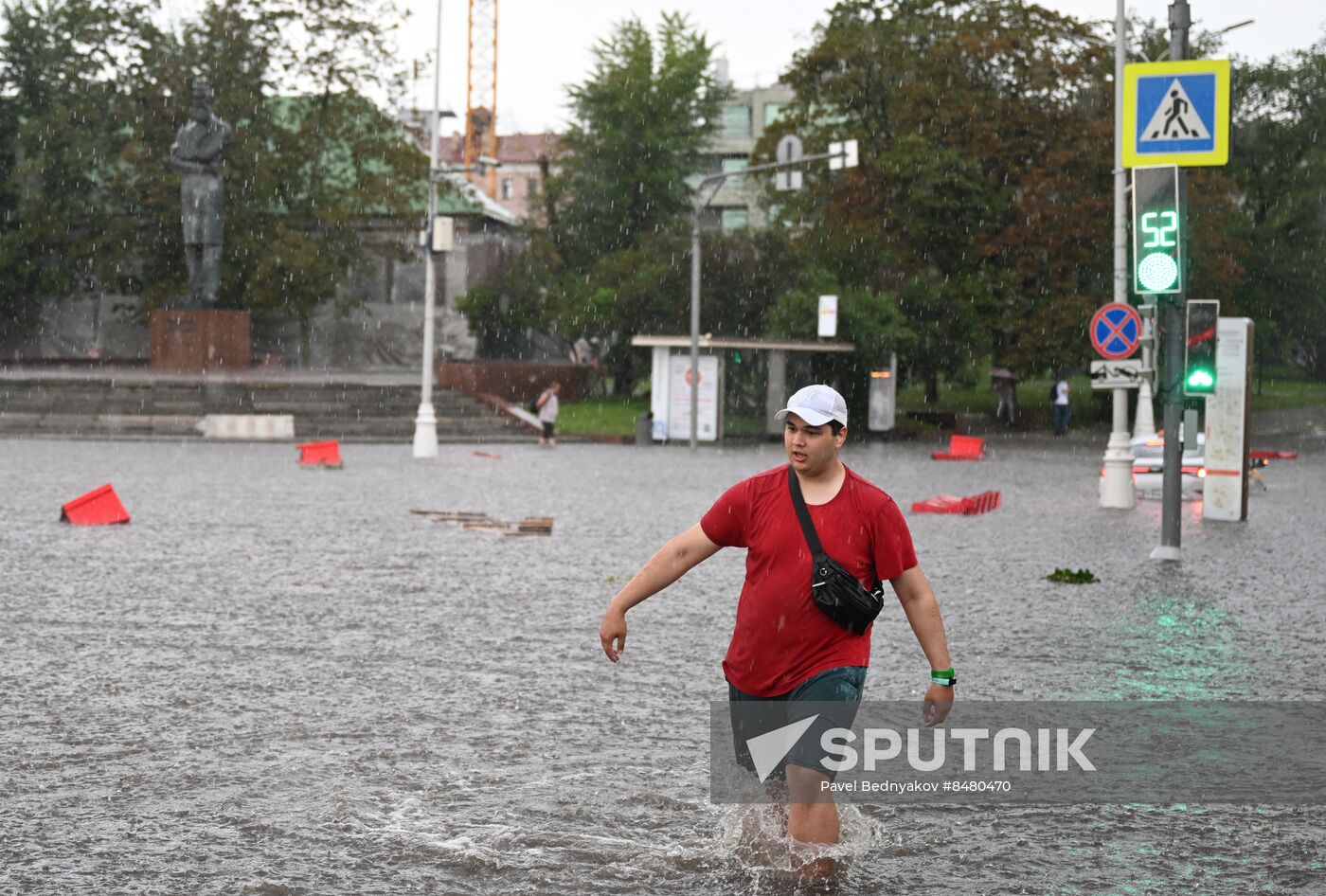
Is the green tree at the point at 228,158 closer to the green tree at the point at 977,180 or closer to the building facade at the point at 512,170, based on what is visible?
the green tree at the point at 977,180

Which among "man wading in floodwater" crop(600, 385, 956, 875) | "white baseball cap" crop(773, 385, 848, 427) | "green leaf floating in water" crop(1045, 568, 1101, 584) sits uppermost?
"white baseball cap" crop(773, 385, 848, 427)

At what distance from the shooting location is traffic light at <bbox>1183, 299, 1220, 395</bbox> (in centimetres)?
1556

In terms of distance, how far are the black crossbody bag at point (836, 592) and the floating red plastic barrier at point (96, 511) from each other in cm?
1369

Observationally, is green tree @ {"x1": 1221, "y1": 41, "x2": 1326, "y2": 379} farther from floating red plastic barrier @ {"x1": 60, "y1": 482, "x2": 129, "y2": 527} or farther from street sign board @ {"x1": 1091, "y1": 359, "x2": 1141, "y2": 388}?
floating red plastic barrier @ {"x1": 60, "y1": 482, "x2": 129, "y2": 527}

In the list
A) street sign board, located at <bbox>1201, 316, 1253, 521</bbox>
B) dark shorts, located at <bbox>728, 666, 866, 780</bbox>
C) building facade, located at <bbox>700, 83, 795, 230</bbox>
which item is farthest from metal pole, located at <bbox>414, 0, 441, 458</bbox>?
building facade, located at <bbox>700, 83, 795, 230</bbox>

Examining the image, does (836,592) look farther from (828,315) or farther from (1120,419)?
(828,315)

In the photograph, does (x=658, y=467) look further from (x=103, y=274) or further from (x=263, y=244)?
(x=103, y=274)

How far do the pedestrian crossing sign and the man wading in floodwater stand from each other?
10.8 m

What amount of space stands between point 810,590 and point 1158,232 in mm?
11089

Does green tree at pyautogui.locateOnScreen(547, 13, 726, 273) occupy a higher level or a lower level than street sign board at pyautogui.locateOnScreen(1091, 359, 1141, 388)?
higher

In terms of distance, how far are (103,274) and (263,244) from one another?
256 inches

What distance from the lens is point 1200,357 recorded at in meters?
15.6

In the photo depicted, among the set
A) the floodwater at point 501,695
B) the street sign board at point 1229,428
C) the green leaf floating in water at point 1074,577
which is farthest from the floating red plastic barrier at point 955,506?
the green leaf floating in water at point 1074,577

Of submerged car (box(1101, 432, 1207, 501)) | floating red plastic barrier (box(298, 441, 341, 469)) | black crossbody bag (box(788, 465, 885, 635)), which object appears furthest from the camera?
floating red plastic barrier (box(298, 441, 341, 469))
